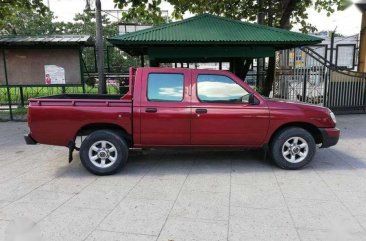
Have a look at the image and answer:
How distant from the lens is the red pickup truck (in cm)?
508

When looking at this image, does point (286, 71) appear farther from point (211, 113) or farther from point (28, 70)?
point (28, 70)

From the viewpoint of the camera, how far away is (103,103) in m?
5.09

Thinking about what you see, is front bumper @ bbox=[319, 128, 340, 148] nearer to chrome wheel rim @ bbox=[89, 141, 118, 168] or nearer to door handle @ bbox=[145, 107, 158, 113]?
door handle @ bbox=[145, 107, 158, 113]

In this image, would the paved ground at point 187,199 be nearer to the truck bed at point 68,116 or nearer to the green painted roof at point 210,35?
the truck bed at point 68,116

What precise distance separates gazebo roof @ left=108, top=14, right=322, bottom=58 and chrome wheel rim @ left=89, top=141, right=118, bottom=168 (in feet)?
11.3

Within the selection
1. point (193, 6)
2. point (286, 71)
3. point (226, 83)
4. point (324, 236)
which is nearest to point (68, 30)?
point (193, 6)

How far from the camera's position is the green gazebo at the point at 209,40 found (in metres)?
7.76

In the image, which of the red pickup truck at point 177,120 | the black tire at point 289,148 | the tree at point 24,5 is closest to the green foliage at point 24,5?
the tree at point 24,5

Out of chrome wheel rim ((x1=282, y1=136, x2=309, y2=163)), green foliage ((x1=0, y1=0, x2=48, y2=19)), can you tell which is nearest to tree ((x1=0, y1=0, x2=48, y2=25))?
green foliage ((x1=0, y1=0, x2=48, y2=19))

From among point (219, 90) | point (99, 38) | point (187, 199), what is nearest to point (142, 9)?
point (99, 38)

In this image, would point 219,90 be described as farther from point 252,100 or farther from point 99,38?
point 99,38

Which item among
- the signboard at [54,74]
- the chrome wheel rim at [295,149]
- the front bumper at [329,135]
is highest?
the signboard at [54,74]

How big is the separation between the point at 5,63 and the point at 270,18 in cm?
1117

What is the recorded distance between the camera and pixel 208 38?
25.5 feet
